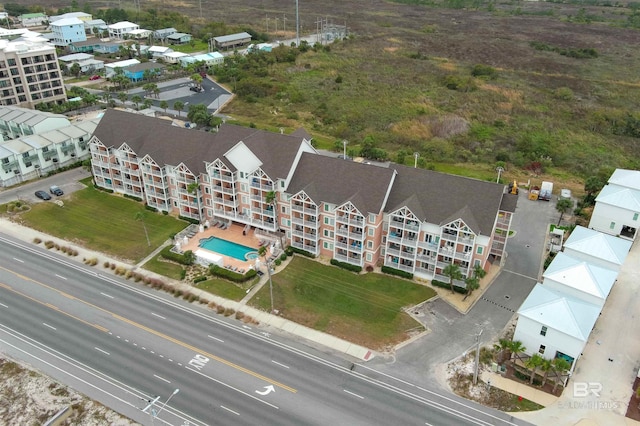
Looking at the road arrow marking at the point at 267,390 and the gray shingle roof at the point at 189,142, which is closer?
the road arrow marking at the point at 267,390

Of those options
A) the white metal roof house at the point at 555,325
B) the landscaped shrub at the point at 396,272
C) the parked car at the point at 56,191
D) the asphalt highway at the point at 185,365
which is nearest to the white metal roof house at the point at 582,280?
the white metal roof house at the point at 555,325

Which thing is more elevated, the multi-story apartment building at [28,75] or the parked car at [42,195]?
the multi-story apartment building at [28,75]

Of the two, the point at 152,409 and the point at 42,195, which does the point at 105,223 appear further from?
the point at 152,409

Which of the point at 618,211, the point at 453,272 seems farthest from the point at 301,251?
the point at 618,211

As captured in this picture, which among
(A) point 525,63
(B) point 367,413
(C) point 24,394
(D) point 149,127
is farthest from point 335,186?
(A) point 525,63

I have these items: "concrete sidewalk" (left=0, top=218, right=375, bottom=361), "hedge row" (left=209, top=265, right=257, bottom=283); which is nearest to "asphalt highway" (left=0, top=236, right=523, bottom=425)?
"concrete sidewalk" (left=0, top=218, right=375, bottom=361)

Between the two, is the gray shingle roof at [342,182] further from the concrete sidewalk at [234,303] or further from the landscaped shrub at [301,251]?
the concrete sidewalk at [234,303]

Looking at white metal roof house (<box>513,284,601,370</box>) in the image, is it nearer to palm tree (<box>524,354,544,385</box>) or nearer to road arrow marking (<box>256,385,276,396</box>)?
palm tree (<box>524,354,544,385</box>)
